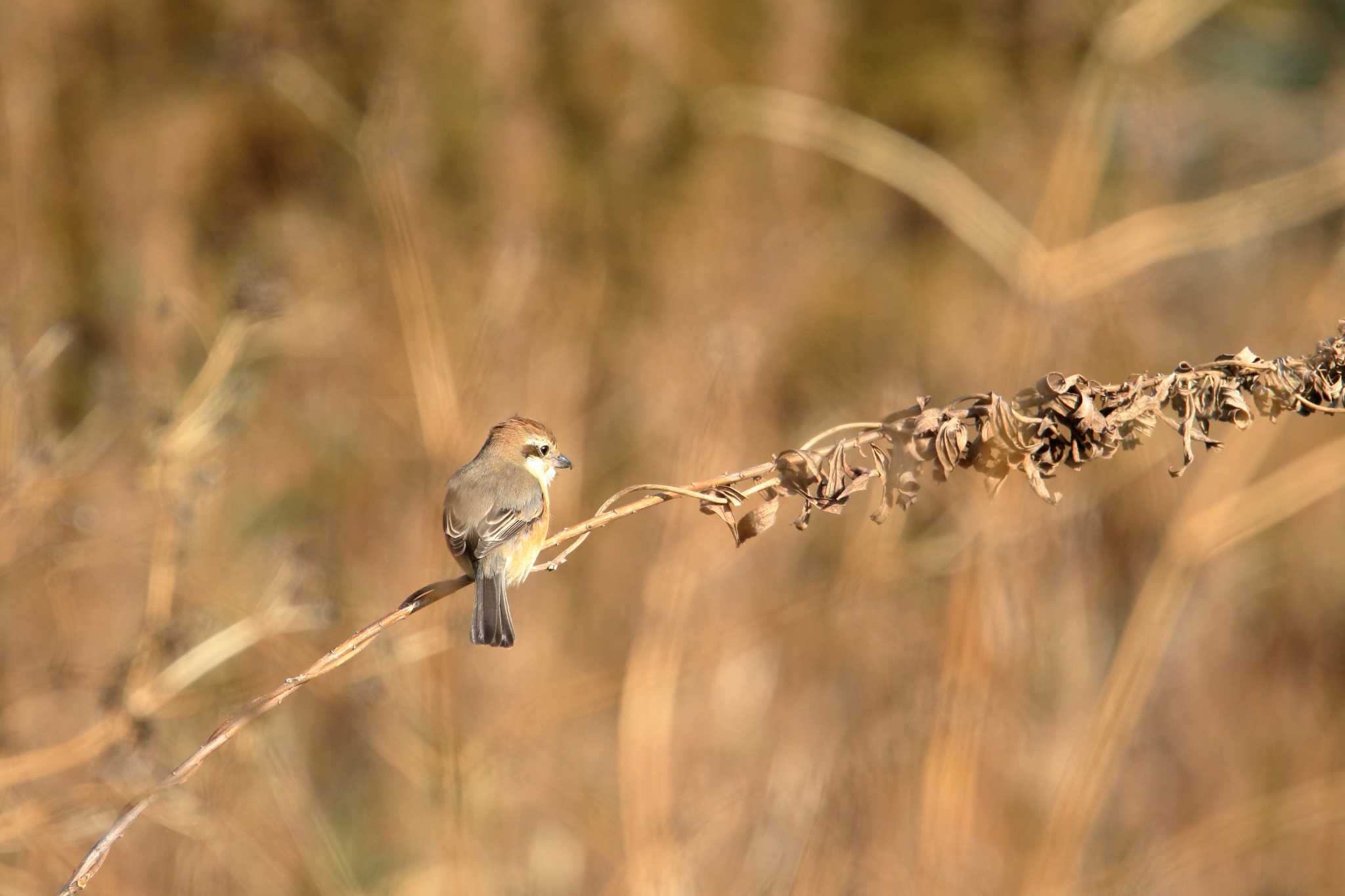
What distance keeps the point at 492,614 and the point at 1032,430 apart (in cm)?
198

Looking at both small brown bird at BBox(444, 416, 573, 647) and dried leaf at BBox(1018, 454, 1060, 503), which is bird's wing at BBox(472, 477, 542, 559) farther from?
dried leaf at BBox(1018, 454, 1060, 503)

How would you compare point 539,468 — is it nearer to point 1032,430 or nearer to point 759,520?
point 759,520

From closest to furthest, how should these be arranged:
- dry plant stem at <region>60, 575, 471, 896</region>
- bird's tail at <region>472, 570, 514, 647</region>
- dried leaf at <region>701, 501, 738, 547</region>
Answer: dry plant stem at <region>60, 575, 471, 896</region> < dried leaf at <region>701, 501, 738, 547</region> < bird's tail at <region>472, 570, 514, 647</region>

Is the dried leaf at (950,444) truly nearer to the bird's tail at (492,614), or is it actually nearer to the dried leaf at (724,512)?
the dried leaf at (724,512)

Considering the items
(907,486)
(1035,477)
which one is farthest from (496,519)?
(1035,477)

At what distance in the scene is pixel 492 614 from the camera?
3.39 m

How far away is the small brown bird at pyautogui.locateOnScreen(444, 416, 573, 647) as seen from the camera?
136 inches

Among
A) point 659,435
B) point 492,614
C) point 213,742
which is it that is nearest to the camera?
point 213,742

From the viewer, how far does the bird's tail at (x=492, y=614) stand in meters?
3.19

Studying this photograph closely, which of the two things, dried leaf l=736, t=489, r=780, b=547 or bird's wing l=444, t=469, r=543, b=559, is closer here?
dried leaf l=736, t=489, r=780, b=547

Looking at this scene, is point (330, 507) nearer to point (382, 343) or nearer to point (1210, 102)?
point (382, 343)

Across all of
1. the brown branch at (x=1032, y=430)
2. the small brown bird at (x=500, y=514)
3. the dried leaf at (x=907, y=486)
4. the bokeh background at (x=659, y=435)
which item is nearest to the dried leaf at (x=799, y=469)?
the brown branch at (x=1032, y=430)

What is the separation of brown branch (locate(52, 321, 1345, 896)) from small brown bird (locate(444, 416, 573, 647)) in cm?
159

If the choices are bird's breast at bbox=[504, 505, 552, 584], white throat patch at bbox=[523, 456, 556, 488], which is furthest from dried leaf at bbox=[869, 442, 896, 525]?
white throat patch at bbox=[523, 456, 556, 488]
